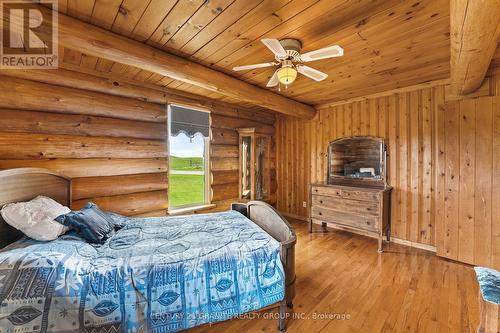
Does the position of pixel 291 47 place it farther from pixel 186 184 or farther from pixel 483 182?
pixel 483 182

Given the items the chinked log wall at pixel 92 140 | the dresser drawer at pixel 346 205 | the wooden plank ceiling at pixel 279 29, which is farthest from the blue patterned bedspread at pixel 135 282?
the dresser drawer at pixel 346 205

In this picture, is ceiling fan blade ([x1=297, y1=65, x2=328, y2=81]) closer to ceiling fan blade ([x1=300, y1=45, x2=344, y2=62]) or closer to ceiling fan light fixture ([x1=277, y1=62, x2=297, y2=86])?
ceiling fan light fixture ([x1=277, y1=62, x2=297, y2=86])

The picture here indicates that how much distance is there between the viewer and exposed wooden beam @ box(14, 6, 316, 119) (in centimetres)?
172

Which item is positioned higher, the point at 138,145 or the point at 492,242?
the point at 138,145

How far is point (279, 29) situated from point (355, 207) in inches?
113

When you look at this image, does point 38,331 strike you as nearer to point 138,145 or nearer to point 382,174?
point 138,145

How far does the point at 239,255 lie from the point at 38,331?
1.26 metres

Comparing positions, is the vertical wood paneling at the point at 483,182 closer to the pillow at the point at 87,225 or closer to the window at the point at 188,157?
the window at the point at 188,157

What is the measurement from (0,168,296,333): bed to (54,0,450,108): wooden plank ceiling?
5.40 feet

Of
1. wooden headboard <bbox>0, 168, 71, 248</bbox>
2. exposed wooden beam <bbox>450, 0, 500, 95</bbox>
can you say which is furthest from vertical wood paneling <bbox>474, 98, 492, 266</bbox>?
wooden headboard <bbox>0, 168, 71, 248</bbox>

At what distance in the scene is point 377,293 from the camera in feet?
7.20

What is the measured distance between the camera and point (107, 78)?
2.79 meters

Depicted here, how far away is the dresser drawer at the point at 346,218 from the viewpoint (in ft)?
10.7

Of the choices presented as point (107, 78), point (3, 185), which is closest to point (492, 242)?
point (3, 185)
